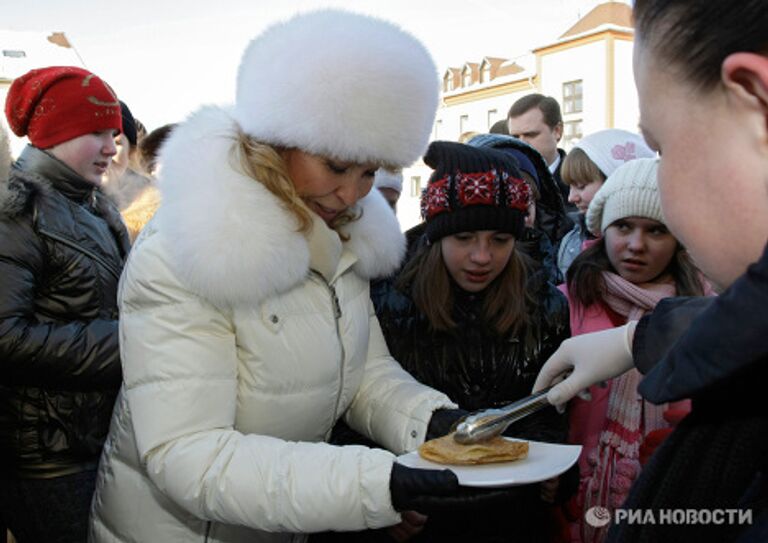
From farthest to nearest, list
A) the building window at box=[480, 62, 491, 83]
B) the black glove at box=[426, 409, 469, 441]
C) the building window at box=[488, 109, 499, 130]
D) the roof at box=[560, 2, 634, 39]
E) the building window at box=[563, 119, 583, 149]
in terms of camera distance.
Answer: the building window at box=[480, 62, 491, 83]
the building window at box=[488, 109, 499, 130]
the roof at box=[560, 2, 634, 39]
the building window at box=[563, 119, 583, 149]
the black glove at box=[426, 409, 469, 441]

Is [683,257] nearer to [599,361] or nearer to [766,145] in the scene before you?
[599,361]

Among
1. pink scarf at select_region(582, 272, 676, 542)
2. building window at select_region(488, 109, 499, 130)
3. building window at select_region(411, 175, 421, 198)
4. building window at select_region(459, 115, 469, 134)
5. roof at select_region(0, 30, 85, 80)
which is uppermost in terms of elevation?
pink scarf at select_region(582, 272, 676, 542)

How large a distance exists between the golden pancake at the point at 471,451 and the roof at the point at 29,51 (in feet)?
95.8

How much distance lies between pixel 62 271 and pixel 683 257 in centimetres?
219

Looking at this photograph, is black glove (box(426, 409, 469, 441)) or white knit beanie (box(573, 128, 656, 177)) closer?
black glove (box(426, 409, 469, 441))

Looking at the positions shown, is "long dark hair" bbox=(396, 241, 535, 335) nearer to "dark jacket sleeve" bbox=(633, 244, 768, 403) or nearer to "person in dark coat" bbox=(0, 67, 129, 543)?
"person in dark coat" bbox=(0, 67, 129, 543)

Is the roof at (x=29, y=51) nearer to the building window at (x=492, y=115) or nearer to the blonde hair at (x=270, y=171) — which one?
the building window at (x=492, y=115)

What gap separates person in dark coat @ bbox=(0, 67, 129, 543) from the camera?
2.01 metres

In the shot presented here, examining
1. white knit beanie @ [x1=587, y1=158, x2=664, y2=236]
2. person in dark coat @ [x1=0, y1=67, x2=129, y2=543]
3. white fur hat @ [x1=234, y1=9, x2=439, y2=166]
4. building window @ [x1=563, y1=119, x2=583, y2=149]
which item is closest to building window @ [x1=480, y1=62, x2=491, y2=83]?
building window @ [x1=563, y1=119, x2=583, y2=149]

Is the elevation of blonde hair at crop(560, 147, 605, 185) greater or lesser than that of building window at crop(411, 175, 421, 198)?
greater

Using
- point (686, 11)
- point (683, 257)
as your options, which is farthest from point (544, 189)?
→ point (686, 11)

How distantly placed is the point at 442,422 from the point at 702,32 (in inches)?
49.4

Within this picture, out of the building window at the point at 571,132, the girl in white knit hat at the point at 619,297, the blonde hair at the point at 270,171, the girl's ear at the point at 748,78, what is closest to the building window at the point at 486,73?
the building window at the point at 571,132

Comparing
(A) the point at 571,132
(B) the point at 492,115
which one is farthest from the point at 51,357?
(B) the point at 492,115
